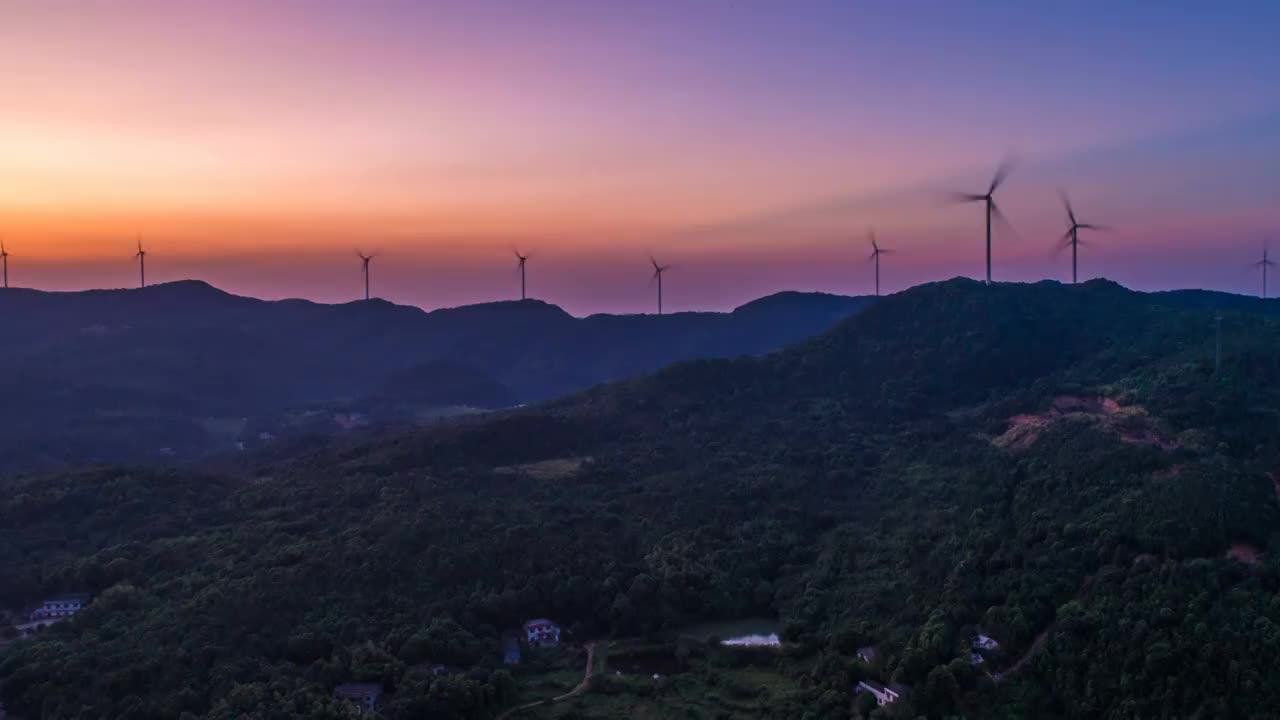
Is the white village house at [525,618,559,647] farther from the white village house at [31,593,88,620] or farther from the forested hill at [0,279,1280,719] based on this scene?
the white village house at [31,593,88,620]

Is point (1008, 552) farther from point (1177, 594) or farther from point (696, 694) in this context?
point (696, 694)

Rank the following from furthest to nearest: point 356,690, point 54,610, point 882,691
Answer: point 54,610 → point 356,690 → point 882,691

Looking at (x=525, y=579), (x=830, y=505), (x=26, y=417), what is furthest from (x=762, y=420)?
(x=26, y=417)

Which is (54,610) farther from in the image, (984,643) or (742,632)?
(984,643)

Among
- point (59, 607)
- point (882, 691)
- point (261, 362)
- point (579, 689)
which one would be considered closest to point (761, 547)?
point (579, 689)

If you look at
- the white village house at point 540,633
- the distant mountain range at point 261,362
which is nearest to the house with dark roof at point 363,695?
the white village house at point 540,633
